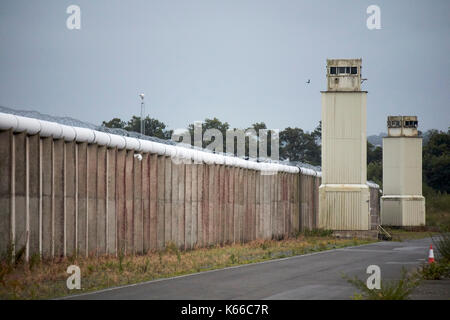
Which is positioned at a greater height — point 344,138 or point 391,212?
point 344,138

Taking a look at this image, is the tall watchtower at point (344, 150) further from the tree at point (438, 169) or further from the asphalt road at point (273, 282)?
the tree at point (438, 169)

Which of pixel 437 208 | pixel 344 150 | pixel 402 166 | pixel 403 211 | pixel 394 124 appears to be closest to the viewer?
pixel 344 150

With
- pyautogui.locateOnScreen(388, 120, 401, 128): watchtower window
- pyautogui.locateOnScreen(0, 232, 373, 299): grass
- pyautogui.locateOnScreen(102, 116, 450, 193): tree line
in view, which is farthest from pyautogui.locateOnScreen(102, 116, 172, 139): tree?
pyautogui.locateOnScreen(0, 232, 373, 299): grass

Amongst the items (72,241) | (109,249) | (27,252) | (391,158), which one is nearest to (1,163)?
(27,252)

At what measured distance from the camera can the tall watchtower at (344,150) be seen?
42969mm

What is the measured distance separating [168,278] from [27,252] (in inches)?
170

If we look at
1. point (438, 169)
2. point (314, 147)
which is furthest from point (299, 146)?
point (438, 169)

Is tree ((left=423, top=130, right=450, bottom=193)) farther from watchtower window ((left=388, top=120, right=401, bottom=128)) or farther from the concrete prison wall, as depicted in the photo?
the concrete prison wall

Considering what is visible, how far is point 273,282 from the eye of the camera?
1866cm

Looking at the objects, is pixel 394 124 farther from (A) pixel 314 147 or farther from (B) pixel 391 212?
(A) pixel 314 147

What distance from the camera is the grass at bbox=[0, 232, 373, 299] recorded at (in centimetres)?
1691

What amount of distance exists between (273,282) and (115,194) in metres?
9.45
